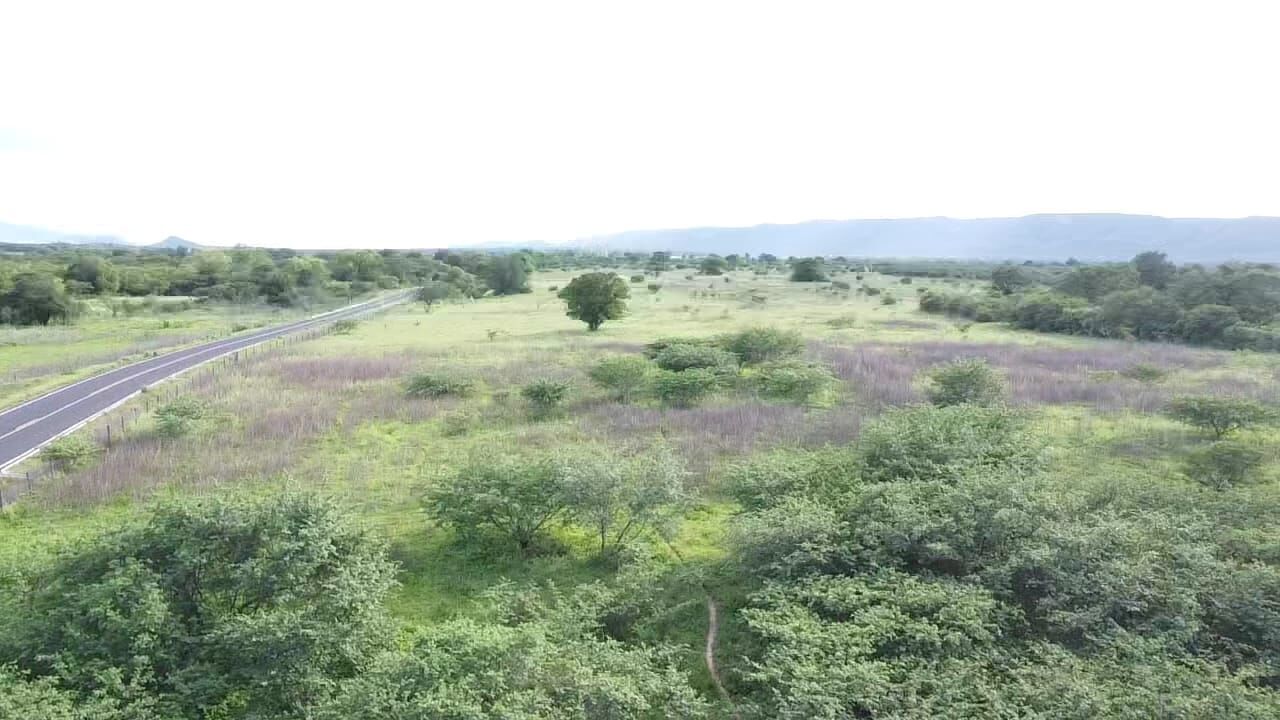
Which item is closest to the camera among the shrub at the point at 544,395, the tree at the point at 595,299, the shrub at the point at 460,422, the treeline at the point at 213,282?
the shrub at the point at 460,422

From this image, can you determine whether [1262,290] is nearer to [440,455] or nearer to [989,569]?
[989,569]

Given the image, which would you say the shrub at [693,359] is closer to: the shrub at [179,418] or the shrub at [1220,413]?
the shrub at [1220,413]

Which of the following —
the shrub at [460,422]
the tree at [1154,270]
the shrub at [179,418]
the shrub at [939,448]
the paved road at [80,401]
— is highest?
the tree at [1154,270]

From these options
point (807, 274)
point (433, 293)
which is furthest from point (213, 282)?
point (807, 274)

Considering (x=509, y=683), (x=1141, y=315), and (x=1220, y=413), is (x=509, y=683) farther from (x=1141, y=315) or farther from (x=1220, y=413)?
(x=1141, y=315)

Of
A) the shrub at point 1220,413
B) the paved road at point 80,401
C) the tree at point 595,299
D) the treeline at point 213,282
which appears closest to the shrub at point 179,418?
the paved road at point 80,401

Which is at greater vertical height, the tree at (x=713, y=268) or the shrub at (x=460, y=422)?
the tree at (x=713, y=268)

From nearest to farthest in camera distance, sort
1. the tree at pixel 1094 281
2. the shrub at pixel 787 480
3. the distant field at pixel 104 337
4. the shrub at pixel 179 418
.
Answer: the shrub at pixel 787 480 → the shrub at pixel 179 418 → the distant field at pixel 104 337 → the tree at pixel 1094 281

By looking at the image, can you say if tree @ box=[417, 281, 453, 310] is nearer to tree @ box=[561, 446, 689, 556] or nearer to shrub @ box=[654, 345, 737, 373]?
shrub @ box=[654, 345, 737, 373]

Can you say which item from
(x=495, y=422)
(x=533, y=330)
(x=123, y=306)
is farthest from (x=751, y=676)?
(x=123, y=306)
